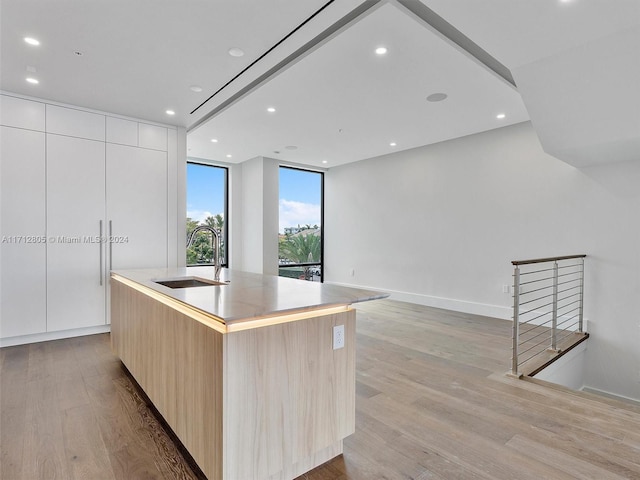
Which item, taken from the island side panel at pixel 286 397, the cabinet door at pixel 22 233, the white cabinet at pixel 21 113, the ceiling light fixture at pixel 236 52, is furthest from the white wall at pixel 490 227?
the white cabinet at pixel 21 113

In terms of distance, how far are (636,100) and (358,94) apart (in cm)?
241

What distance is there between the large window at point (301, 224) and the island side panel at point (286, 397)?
5.91 meters

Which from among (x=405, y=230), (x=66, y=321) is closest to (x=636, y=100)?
(x=405, y=230)

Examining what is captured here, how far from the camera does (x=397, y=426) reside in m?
2.19

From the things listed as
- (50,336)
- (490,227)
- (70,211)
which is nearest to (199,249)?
(70,211)

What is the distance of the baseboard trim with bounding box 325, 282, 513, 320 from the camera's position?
5027 millimetres

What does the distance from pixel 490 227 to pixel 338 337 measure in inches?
168

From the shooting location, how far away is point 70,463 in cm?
183

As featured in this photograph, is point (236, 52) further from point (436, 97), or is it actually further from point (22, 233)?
point (22, 233)

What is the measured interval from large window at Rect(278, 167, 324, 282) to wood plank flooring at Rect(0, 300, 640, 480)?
15.1 feet

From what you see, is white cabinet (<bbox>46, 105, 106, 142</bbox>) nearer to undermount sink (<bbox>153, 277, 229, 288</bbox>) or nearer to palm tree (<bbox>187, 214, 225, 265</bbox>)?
palm tree (<bbox>187, 214, 225, 265</bbox>)

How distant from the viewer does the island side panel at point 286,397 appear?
146 cm

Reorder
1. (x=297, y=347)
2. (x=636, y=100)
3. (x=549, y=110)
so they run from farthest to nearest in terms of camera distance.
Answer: (x=549, y=110)
(x=636, y=100)
(x=297, y=347)

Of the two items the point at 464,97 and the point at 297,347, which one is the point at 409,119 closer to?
the point at 464,97
